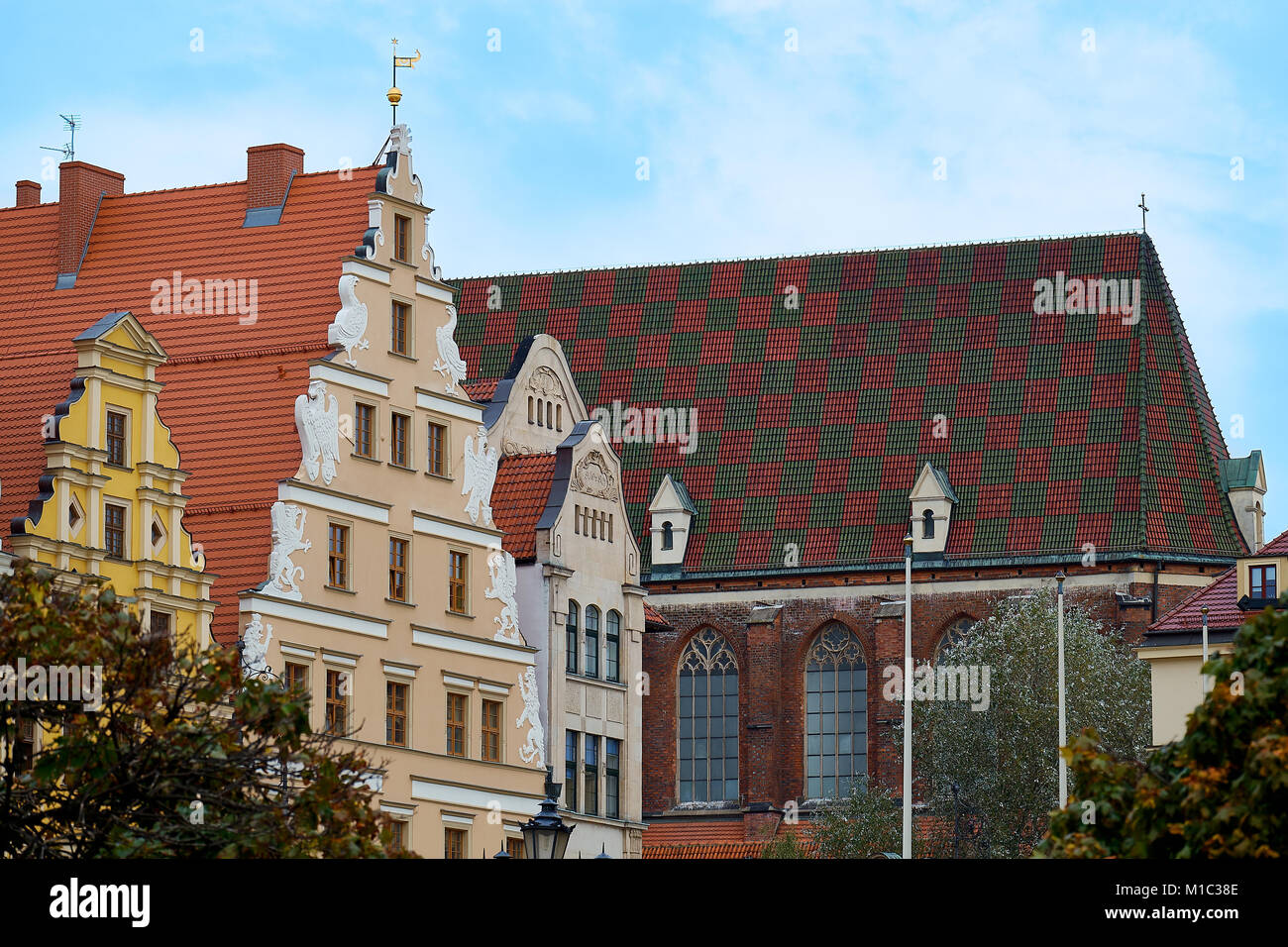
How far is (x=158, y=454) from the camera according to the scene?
164 ft

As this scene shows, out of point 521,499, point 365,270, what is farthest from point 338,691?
point 521,499

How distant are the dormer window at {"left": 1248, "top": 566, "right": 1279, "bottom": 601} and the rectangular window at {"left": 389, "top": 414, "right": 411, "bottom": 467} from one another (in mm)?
18793

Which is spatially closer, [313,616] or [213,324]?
[313,616]

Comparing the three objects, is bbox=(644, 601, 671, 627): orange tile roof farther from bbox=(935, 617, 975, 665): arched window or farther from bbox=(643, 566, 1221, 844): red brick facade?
bbox=(935, 617, 975, 665): arched window

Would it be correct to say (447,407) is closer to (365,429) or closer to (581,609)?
(365,429)

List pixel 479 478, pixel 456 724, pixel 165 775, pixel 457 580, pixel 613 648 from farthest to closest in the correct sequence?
pixel 613 648 → pixel 479 478 → pixel 457 580 → pixel 456 724 → pixel 165 775

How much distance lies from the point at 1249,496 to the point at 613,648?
27.6m

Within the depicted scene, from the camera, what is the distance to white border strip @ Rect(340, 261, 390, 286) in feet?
185

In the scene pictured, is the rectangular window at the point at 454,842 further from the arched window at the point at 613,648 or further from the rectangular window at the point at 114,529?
the arched window at the point at 613,648

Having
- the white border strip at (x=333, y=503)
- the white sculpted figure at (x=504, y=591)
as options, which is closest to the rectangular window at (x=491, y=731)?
the white sculpted figure at (x=504, y=591)

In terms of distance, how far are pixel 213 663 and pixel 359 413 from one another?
29.4 m

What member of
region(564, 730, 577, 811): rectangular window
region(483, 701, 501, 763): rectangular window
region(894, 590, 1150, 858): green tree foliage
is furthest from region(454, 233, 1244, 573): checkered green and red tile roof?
region(483, 701, 501, 763): rectangular window

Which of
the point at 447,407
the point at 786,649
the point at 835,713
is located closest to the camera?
the point at 447,407

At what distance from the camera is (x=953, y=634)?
86.8 metres
